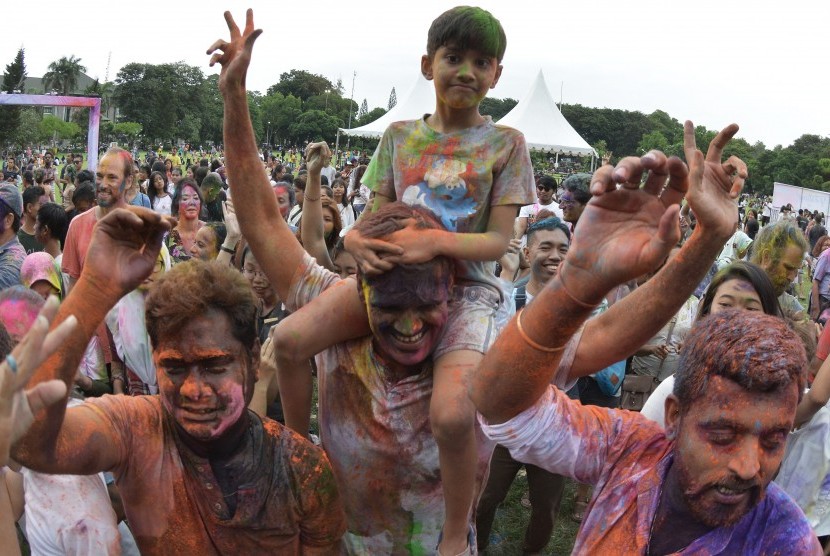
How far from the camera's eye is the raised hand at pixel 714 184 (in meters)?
1.86

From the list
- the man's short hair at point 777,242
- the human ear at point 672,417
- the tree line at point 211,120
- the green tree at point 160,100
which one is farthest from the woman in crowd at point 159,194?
the green tree at point 160,100

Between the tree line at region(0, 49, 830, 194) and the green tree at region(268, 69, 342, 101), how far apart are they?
0.46 feet

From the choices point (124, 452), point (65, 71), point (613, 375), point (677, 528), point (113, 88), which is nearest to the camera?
Result: point (677, 528)

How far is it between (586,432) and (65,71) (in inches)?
4551

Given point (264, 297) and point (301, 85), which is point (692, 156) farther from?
point (301, 85)

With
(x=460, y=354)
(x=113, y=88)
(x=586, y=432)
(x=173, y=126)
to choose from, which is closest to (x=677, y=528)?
(x=586, y=432)

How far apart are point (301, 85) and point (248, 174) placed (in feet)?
356

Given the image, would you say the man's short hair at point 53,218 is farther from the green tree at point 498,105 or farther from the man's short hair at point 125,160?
the green tree at point 498,105

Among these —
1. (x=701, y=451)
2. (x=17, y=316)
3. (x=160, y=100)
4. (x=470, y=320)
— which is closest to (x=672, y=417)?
(x=701, y=451)

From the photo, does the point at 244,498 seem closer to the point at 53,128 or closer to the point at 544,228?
the point at 544,228

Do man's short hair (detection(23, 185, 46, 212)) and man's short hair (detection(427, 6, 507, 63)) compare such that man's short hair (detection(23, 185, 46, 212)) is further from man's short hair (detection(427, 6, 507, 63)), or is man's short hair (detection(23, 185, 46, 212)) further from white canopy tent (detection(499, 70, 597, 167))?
white canopy tent (detection(499, 70, 597, 167))

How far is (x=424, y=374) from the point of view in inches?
108

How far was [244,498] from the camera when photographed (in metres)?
2.39

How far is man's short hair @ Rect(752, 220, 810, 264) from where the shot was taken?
16.5 ft
